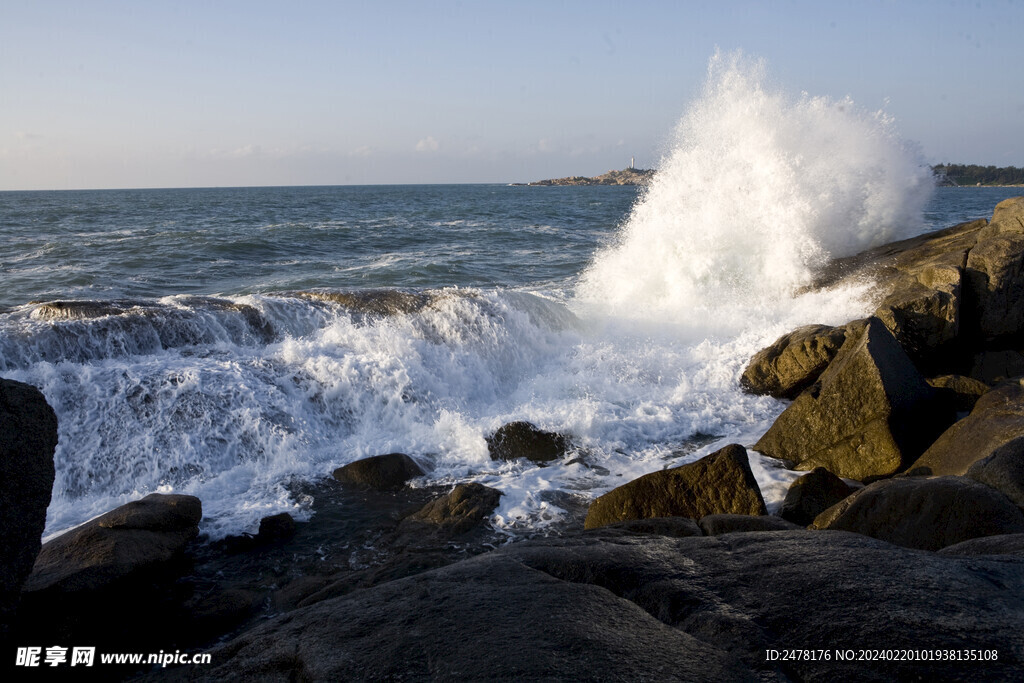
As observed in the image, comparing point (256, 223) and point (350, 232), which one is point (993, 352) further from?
point (256, 223)

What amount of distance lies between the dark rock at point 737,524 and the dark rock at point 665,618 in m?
0.89

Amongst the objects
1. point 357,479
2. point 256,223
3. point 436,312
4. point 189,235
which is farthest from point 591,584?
point 256,223

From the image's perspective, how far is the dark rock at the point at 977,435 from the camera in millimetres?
5617

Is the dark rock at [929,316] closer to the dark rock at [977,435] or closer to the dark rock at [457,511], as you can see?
the dark rock at [977,435]

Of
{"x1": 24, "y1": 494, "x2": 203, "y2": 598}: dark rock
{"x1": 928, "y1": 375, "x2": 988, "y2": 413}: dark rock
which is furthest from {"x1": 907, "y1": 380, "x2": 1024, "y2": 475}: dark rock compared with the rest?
{"x1": 24, "y1": 494, "x2": 203, "y2": 598}: dark rock

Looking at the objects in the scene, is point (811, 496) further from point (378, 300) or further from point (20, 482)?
point (378, 300)

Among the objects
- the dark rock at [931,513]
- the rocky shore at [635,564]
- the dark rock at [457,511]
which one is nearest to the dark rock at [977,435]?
the rocky shore at [635,564]

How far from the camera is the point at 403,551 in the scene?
5.27 metres

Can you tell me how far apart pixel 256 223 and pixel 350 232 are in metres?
6.03

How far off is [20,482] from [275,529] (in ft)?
9.34

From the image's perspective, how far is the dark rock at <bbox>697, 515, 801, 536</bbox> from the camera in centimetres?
418

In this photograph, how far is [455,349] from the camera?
1023 centimetres

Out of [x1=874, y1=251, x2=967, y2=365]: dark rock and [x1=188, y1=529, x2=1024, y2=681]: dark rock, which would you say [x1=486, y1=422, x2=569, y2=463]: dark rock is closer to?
[x1=188, y1=529, x2=1024, y2=681]: dark rock

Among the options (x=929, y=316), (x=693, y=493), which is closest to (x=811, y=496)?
(x=693, y=493)
